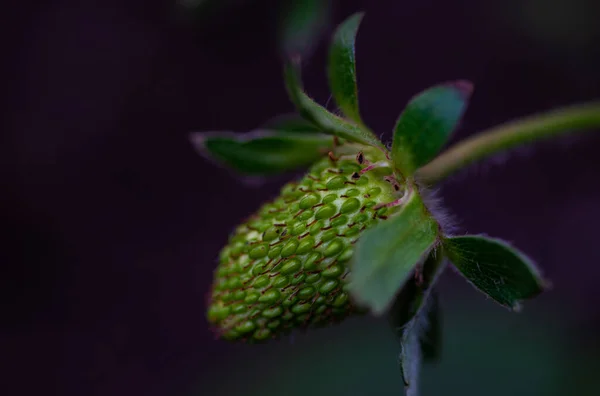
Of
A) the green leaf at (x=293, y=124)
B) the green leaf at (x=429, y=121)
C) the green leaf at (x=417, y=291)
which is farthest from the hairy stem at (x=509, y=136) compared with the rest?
the green leaf at (x=293, y=124)

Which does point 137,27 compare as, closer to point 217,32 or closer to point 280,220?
point 217,32

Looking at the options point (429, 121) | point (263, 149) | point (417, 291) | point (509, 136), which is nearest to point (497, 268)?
point (417, 291)

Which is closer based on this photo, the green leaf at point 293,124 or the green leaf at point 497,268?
the green leaf at point 497,268

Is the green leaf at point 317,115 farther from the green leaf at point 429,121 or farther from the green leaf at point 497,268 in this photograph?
the green leaf at point 497,268

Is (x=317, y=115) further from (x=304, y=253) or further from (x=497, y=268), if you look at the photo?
(x=497, y=268)

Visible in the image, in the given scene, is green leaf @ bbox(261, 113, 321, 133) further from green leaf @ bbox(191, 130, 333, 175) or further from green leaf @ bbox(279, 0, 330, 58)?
green leaf @ bbox(279, 0, 330, 58)
